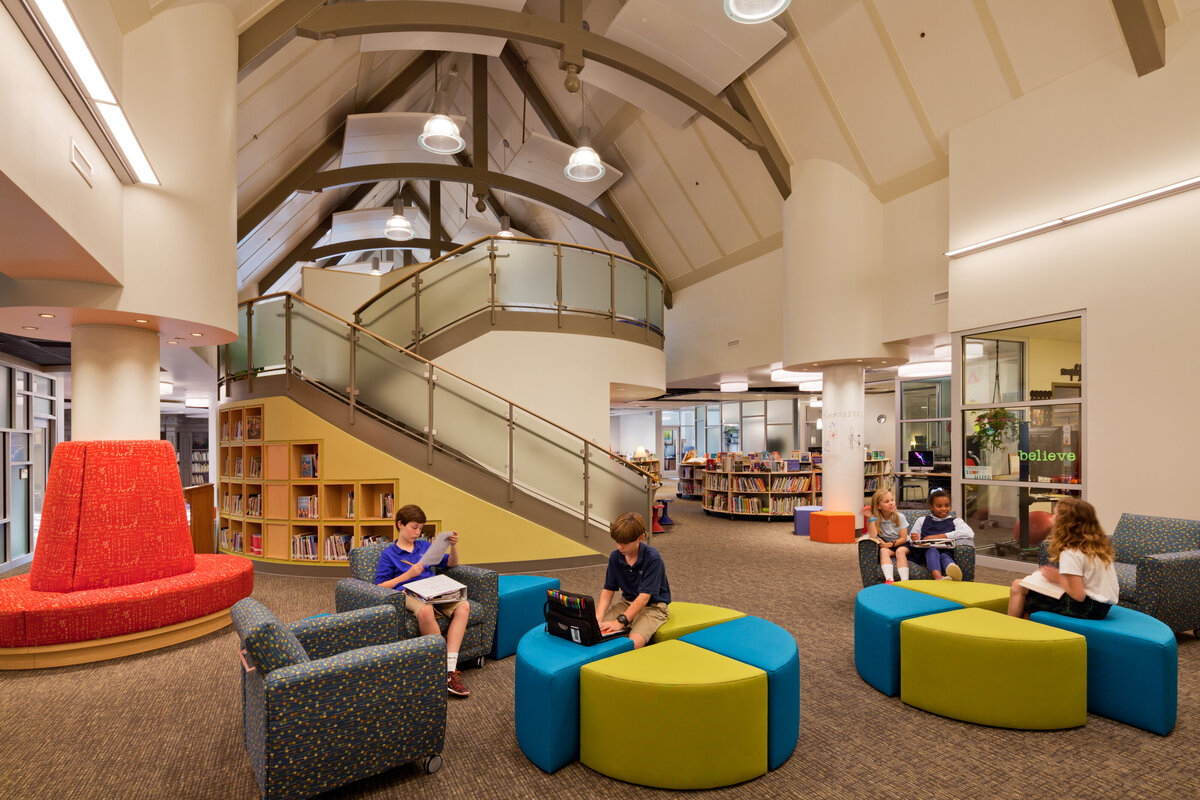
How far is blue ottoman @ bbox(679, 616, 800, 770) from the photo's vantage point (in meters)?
2.86

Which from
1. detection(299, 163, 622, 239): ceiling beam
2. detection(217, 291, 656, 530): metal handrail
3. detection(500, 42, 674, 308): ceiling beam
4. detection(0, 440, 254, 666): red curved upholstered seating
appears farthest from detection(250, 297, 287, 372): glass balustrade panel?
detection(500, 42, 674, 308): ceiling beam

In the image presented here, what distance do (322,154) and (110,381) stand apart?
8267 millimetres

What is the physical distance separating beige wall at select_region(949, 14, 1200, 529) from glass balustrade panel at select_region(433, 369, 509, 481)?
6076 mm

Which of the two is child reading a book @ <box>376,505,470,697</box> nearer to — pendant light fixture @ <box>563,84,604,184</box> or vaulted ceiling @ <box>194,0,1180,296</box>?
vaulted ceiling @ <box>194,0,1180,296</box>

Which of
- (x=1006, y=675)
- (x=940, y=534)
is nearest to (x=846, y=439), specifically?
(x=940, y=534)

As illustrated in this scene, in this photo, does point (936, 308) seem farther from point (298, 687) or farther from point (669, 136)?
point (298, 687)

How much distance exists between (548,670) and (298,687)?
1057mm

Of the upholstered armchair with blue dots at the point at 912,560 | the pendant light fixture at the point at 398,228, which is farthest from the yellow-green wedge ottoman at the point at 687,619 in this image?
the pendant light fixture at the point at 398,228

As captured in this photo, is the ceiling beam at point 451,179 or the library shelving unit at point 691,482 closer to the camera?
the ceiling beam at point 451,179

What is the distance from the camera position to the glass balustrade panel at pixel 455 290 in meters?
8.64

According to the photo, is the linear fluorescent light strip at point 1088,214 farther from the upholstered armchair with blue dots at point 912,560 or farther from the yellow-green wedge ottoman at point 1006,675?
the yellow-green wedge ottoman at point 1006,675

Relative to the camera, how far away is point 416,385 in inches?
291

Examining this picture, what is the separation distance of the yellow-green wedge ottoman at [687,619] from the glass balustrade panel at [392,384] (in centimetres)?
446

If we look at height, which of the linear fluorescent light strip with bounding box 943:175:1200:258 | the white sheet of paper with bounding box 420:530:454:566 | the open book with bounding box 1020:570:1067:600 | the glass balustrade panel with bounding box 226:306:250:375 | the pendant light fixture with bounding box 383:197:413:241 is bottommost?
the open book with bounding box 1020:570:1067:600
